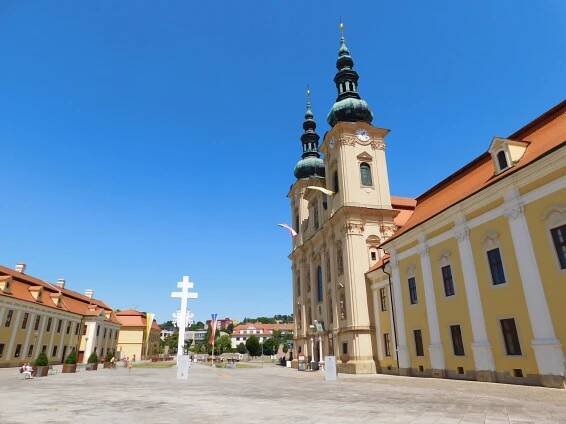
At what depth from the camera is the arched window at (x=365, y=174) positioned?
121 feet

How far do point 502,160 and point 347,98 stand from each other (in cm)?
2421

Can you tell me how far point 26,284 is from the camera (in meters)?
46.8

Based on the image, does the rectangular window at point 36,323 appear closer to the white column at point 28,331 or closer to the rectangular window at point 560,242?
the white column at point 28,331

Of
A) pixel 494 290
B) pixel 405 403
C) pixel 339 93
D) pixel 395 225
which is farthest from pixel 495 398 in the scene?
pixel 339 93

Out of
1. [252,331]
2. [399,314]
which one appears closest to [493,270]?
[399,314]

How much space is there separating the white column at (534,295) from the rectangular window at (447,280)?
512cm

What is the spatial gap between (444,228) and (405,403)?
1415 cm

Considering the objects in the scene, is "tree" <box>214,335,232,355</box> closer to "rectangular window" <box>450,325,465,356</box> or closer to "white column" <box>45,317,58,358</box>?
"white column" <box>45,317,58,358</box>

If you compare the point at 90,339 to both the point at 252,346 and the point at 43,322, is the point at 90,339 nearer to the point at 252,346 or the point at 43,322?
the point at 43,322

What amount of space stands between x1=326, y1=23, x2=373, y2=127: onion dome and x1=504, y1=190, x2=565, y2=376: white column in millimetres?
23916

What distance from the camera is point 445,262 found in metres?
22.3

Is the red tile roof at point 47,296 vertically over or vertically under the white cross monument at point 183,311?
over

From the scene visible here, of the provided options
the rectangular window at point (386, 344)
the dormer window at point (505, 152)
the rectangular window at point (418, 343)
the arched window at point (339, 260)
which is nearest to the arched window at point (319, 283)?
the arched window at point (339, 260)

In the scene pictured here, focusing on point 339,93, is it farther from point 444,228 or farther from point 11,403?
point 11,403
